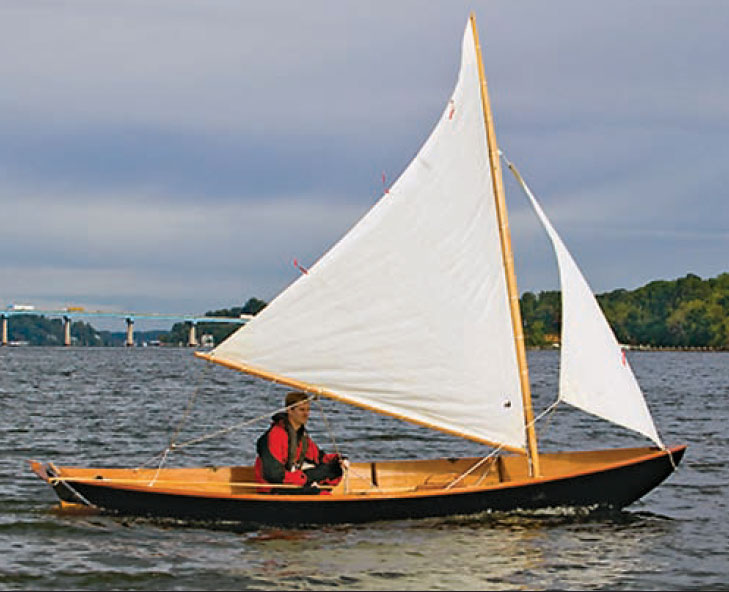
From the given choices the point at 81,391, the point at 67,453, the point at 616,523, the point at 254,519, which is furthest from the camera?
the point at 81,391

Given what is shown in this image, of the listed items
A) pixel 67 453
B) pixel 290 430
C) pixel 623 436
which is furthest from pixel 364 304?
pixel 623 436

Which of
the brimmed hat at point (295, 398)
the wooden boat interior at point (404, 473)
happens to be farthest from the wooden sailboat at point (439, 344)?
the brimmed hat at point (295, 398)

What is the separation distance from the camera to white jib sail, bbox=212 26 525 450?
1650 cm

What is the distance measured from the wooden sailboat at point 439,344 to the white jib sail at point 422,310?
0.05 ft

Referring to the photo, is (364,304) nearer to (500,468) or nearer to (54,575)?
(500,468)

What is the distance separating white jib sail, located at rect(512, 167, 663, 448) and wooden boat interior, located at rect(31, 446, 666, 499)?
2.86 feet

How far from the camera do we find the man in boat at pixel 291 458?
16.4 m

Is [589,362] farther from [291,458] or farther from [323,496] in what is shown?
[291,458]

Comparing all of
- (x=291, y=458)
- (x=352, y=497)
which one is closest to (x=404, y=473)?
(x=352, y=497)

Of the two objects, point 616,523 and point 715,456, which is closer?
point 616,523

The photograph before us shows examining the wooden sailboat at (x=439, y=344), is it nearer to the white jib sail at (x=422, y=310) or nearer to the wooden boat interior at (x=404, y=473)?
the white jib sail at (x=422, y=310)

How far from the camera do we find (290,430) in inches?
656

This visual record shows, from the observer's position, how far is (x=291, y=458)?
16.7m

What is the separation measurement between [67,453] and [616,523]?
49.2 ft
